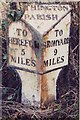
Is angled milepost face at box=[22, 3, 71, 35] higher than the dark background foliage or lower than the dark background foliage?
higher

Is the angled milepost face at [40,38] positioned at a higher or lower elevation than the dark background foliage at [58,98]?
higher

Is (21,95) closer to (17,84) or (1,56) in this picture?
(17,84)

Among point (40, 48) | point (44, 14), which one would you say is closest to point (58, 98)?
point (40, 48)

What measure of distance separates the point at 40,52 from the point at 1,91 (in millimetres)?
241

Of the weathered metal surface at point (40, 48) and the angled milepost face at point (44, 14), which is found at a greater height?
the angled milepost face at point (44, 14)

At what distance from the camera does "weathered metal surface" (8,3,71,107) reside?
4.04 feet

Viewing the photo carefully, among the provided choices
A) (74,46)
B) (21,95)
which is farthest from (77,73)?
(21,95)

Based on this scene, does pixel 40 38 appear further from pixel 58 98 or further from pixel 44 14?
pixel 58 98

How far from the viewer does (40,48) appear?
4.06 ft

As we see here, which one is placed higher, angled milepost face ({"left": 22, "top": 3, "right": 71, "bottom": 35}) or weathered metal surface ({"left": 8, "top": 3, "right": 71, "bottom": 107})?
angled milepost face ({"left": 22, "top": 3, "right": 71, "bottom": 35})

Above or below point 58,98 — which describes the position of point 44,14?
above

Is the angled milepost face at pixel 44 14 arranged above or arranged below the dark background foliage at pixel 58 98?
above

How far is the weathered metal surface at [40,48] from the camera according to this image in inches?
48.5

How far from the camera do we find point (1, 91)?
129 cm
